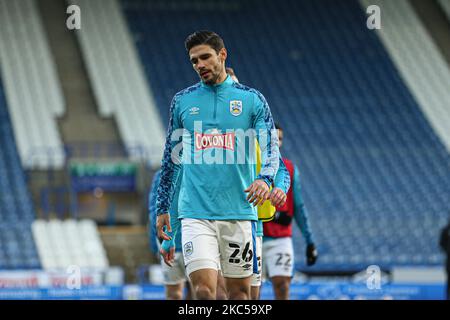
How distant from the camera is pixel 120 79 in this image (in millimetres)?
27969

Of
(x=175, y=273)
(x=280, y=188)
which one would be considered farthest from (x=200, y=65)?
(x=175, y=273)

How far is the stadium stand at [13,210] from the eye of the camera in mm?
20453

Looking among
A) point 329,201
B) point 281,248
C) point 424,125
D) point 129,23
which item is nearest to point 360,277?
point 329,201

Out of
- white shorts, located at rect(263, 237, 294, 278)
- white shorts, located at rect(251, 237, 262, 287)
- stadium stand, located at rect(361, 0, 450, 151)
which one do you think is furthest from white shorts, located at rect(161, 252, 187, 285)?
A: stadium stand, located at rect(361, 0, 450, 151)

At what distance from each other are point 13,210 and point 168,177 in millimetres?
16500

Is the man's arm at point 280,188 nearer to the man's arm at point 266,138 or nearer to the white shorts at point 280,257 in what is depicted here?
the man's arm at point 266,138

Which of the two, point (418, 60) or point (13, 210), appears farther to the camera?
point (418, 60)

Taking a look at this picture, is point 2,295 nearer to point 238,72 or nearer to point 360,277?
point 360,277

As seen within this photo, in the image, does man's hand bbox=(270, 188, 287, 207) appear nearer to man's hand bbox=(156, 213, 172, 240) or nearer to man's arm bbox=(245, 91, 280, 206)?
man's arm bbox=(245, 91, 280, 206)

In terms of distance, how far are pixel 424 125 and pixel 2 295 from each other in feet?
49.3

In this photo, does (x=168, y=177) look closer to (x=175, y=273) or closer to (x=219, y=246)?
(x=219, y=246)

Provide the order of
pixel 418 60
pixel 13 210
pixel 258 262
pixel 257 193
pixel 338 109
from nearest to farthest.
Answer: pixel 257 193 → pixel 258 262 → pixel 13 210 → pixel 338 109 → pixel 418 60

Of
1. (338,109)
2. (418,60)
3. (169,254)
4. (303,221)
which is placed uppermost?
(418,60)

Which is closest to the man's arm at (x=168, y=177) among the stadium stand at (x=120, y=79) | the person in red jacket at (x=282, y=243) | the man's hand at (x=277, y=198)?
the man's hand at (x=277, y=198)
